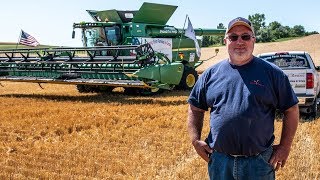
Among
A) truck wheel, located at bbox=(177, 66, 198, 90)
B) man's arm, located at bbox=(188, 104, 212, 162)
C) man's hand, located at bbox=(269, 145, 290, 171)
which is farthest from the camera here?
truck wheel, located at bbox=(177, 66, 198, 90)

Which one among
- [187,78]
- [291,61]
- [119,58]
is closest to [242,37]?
[291,61]

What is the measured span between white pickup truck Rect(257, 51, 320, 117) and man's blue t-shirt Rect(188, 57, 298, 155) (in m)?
6.26

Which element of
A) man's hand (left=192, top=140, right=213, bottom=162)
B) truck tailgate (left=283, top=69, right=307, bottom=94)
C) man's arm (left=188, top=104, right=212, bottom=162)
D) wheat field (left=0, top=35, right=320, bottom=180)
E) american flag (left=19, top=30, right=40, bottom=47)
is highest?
american flag (left=19, top=30, right=40, bottom=47)

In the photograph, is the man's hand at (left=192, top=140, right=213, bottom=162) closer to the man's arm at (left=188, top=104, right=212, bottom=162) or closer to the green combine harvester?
the man's arm at (left=188, top=104, right=212, bottom=162)

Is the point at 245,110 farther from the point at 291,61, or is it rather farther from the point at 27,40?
the point at 27,40

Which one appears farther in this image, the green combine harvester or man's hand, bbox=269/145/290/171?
the green combine harvester

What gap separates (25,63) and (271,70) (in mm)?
12625

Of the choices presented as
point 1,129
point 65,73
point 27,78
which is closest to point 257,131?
point 1,129

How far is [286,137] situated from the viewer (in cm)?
277

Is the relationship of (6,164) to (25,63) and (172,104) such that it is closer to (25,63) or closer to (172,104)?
(172,104)

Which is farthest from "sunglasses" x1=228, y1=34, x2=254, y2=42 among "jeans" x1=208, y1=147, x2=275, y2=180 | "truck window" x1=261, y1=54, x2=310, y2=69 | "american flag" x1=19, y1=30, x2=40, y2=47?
"american flag" x1=19, y1=30, x2=40, y2=47

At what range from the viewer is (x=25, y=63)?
14.2 m

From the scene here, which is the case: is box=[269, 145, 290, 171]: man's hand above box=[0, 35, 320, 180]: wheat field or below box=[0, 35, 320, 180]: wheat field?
above

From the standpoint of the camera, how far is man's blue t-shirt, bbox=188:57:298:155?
256 cm
